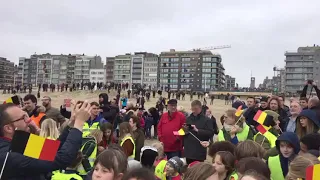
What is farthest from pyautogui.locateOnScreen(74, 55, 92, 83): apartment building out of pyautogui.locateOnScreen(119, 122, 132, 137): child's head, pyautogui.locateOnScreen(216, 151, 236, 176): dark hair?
pyautogui.locateOnScreen(216, 151, 236, 176): dark hair

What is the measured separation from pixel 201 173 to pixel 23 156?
149cm

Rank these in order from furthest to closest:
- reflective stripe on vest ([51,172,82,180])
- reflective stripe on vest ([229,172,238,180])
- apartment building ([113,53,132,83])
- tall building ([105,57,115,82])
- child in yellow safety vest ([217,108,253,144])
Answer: tall building ([105,57,115,82]), apartment building ([113,53,132,83]), child in yellow safety vest ([217,108,253,144]), reflective stripe on vest ([229,172,238,180]), reflective stripe on vest ([51,172,82,180])

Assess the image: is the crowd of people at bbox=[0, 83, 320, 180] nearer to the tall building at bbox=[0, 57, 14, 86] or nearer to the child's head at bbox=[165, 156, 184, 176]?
the child's head at bbox=[165, 156, 184, 176]

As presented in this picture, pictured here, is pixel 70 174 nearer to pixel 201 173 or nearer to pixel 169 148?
pixel 201 173

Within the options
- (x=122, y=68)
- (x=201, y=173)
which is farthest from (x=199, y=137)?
(x=122, y=68)

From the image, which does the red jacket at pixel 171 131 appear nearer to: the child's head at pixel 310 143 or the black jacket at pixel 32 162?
the child's head at pixel 310 143

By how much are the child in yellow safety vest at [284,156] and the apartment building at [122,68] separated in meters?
141

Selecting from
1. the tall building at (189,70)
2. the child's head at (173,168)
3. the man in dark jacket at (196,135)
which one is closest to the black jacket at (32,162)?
the child's head at (173,168)

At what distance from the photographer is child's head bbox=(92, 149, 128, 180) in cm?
303

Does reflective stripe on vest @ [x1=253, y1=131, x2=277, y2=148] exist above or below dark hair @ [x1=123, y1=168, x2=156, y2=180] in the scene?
below

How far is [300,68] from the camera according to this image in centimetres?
11862

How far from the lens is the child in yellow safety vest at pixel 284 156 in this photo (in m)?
4.13

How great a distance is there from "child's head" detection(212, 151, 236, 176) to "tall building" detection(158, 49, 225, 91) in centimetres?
12876

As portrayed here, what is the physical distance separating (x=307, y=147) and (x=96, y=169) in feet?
8.60
